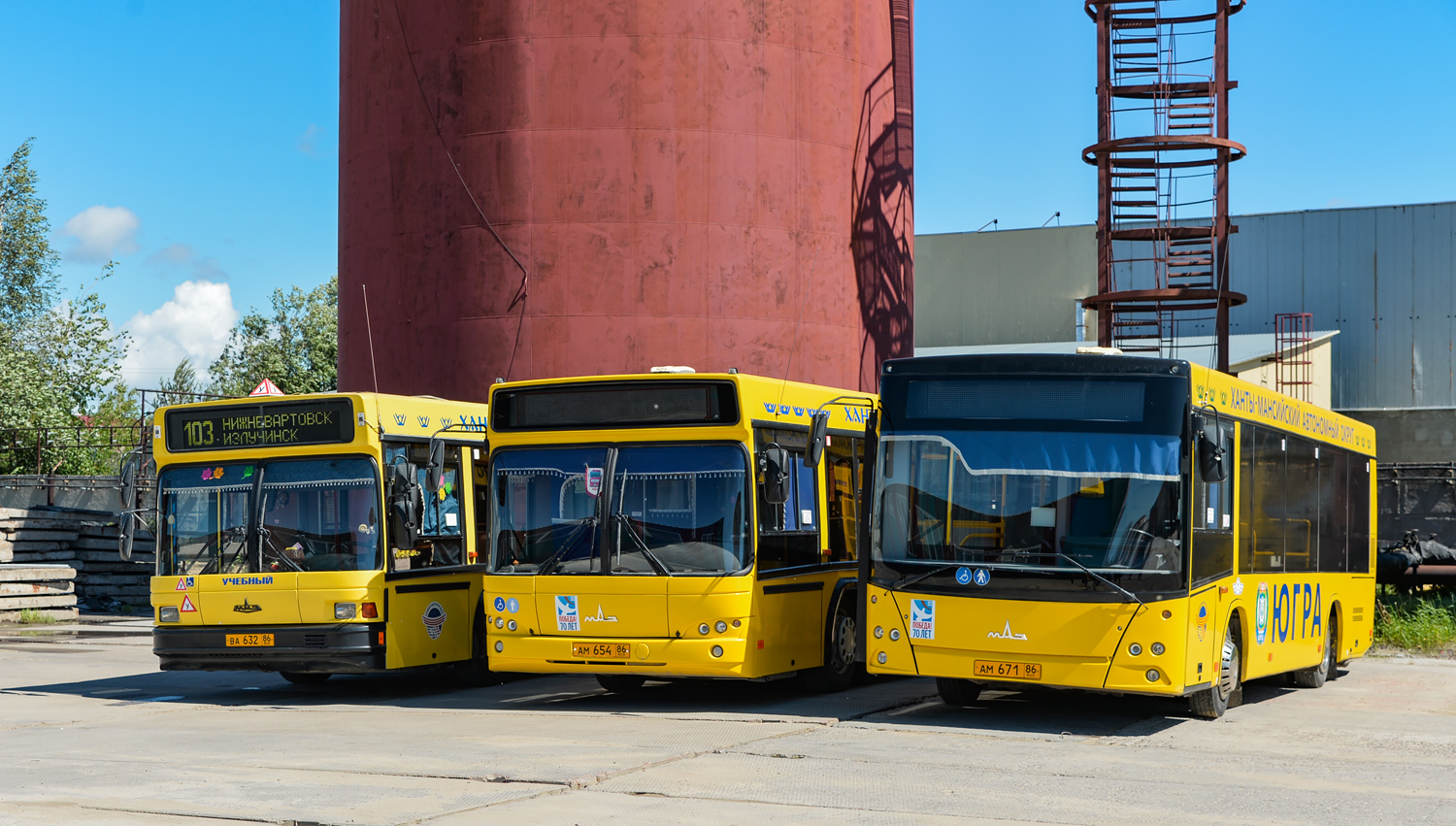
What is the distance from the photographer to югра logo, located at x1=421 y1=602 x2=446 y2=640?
574 inches

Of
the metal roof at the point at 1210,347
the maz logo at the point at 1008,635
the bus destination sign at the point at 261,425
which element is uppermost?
the metal roof at the point at 1210,347

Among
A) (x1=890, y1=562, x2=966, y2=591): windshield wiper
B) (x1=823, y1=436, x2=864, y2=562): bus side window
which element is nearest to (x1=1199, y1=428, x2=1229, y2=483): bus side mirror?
(x1=890, y1=562, x2=966, y2=591): windshield wiper

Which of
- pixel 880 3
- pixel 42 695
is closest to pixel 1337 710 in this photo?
pixel 42 695

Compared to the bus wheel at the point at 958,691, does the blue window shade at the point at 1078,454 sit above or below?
above

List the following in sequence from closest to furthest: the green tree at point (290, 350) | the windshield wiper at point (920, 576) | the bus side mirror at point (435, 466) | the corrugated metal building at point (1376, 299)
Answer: the windshield wiper at point (920, 576) < the bus side mirror at point (435, 466) < the corrugated metal building at point (1376, 299) < the green tree at point (290, 350)

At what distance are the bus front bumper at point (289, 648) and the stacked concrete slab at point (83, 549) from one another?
13.8 metres

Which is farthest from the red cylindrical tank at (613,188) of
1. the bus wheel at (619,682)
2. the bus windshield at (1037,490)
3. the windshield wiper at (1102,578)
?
the windshield wiper at (1102,578)

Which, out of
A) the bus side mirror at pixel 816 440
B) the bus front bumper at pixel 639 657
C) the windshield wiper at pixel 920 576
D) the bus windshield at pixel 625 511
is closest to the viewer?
the windshield wiper at pixel 920 576

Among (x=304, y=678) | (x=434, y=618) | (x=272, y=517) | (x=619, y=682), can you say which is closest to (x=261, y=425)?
(x=272, y=517)

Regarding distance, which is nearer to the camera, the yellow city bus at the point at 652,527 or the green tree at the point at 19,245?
the yellow city bus at the point at 652,527

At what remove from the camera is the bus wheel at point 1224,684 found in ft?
40.6

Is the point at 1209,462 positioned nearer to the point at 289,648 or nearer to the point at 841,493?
the point at 841,493

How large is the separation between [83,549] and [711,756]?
22.9 meters

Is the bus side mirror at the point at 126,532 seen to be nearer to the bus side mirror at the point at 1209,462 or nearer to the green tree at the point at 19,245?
the bus side mirror at the point at 1209,462
